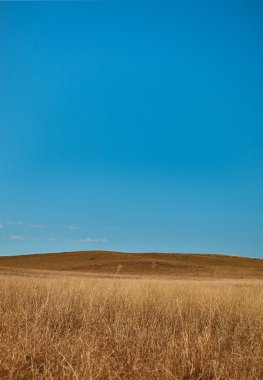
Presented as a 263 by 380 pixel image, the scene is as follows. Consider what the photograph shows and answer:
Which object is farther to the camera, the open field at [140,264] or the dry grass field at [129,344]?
the open field at [140,264]

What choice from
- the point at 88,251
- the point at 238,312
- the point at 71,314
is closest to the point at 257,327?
the point at 238,312

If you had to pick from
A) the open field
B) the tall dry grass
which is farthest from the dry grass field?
the open field

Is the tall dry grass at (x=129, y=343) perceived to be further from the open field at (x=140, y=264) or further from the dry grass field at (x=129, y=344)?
the open field at (x=140, y=264)

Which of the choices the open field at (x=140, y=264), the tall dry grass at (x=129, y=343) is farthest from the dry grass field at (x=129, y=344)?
the open field at (x=140, y=264)

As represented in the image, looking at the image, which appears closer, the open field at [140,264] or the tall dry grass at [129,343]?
the tall dry grass at [129,343]

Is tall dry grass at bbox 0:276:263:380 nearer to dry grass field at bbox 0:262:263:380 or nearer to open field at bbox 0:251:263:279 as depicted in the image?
dry grass field at bbox 0:262:263:380

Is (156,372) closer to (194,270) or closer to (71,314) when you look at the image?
(71,314)

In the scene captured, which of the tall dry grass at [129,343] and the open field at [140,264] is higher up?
the open field at [140,264]

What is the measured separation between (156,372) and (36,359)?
1.23m

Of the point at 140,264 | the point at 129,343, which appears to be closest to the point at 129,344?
the point at 129,343

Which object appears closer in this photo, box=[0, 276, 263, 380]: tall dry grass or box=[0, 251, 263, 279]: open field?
box=[0, 276, 263, 380]: tall dry grass

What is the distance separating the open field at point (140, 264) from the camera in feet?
151

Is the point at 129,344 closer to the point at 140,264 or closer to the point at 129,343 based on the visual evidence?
the point at 129,343

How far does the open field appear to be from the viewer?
46.2m
